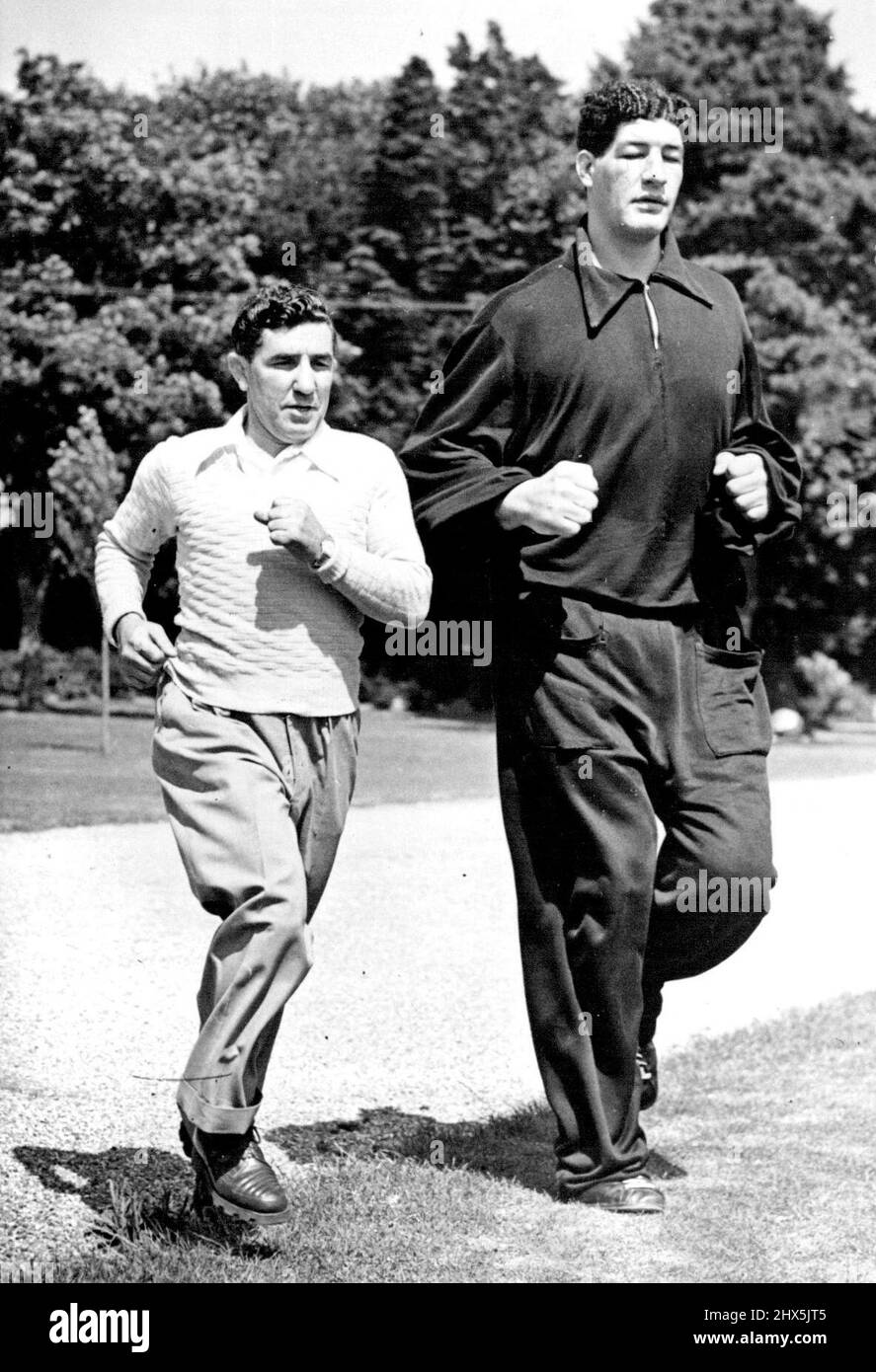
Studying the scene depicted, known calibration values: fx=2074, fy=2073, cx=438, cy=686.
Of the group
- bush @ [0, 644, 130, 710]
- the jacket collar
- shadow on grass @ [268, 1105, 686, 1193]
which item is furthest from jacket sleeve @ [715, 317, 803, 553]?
bush @ [0, 644, 130, 710]

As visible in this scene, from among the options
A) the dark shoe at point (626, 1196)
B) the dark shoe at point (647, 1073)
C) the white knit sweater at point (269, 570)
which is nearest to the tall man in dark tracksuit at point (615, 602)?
the dark shoe at point (626, 1196)

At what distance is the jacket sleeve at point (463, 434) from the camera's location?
4.93m

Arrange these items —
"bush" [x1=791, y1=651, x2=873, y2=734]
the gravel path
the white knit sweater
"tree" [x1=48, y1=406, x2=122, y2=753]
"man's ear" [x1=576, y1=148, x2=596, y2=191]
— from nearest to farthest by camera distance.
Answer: the white knit sweater → "man's ear" [x1=576, y1=148, x2=596, y2=191] → the gravel path → "tree" [x1=48, y1=406, x2=122, y2=753] → "bush" [x1=791, y1=651, x2=873, y2=734]

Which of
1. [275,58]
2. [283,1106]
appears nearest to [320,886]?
[283,1106]

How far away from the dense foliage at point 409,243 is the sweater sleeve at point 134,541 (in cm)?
2061

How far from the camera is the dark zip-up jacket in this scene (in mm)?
4875

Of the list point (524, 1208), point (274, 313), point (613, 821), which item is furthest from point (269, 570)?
point (524, 1208)

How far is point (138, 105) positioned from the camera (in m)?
31.7

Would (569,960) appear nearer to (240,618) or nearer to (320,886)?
(320,886)

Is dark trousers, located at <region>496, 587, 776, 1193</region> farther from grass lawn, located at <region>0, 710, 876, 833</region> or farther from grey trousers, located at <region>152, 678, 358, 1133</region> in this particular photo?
grass lawn, located at <region>0, 710, 876, 833</region>

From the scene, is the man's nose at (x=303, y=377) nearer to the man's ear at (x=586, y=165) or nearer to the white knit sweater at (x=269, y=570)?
the white knit sweater at (x=269, y=570)

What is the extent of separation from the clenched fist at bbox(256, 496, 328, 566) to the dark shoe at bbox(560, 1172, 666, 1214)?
5.52ft

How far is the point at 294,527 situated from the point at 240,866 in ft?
2.37

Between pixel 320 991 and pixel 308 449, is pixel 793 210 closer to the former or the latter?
pixel 320 991
